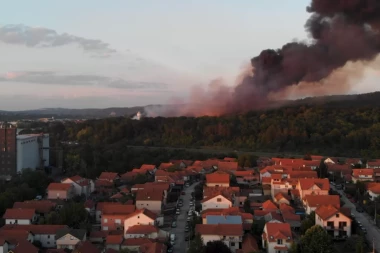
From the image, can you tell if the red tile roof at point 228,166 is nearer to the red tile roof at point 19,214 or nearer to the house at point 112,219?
the house at point 112,219

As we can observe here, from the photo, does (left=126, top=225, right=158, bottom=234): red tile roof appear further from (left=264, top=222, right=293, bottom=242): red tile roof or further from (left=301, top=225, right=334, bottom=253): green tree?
(left=301, top=225, right=334, bottom=253): green tree

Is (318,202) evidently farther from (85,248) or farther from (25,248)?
(25,248)

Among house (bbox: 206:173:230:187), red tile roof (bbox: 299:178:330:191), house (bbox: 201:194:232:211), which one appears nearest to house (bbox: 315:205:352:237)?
house (bbox: 201:194:232:211)

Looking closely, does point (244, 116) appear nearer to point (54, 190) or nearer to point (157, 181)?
point (157, 181)

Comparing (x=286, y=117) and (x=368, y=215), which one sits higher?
(x=286, y=117)

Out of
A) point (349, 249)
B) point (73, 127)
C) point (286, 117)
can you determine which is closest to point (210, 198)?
point (349, 249)

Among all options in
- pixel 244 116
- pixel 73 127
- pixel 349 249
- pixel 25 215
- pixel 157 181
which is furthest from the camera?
pixel 73 127

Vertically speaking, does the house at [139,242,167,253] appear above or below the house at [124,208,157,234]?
below

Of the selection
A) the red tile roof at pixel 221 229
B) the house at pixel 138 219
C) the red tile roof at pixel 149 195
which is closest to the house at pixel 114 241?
the house at pixel 138 219
